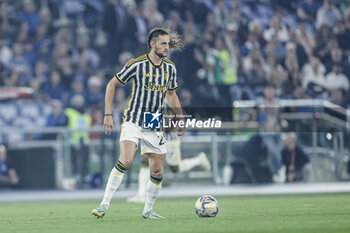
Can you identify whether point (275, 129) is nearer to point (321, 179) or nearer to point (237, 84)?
point (321, 179)

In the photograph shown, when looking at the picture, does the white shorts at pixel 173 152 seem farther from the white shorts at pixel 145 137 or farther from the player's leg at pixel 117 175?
the player's leg at pixel 117 175

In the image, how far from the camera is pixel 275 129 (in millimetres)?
16203

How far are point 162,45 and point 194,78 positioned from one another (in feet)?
33.4

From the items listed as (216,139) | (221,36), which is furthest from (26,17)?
(216,139)

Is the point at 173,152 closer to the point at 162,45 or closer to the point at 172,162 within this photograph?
the point at 172,162

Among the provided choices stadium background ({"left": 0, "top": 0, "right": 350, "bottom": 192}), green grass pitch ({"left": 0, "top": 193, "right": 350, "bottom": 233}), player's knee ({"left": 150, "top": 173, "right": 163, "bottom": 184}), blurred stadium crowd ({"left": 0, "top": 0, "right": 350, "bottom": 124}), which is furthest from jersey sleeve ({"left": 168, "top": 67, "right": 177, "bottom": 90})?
blurred stadium crowd ({"left": 0, "top": 0, "right": 350, "bottom": 124})

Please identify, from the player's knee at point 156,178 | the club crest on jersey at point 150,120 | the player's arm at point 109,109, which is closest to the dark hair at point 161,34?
the player's arm at point 109,109

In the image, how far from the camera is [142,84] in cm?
875

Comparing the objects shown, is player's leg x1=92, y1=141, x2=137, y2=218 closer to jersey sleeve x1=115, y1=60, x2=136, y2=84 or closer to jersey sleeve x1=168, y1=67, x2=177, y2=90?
jersey sleeve x1=115, y1=60, x2=136, y2=84

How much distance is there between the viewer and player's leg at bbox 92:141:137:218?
8.41 meters

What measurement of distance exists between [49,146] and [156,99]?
310 inches

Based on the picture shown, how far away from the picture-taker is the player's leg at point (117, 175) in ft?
27.6

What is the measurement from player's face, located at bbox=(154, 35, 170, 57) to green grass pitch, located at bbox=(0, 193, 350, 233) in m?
1.97

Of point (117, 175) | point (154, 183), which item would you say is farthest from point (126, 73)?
point (154, 183)
